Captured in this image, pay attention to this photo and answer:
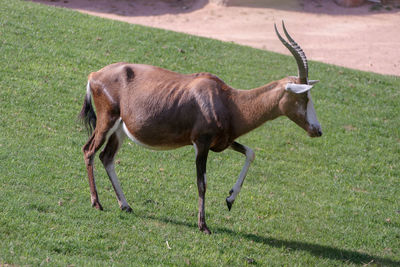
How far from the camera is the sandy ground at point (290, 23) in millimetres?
17453

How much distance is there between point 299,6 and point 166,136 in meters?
15.8

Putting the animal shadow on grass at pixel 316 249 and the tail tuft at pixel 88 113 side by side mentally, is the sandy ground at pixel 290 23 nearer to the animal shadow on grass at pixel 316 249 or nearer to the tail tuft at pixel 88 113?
the animal shadow on grass at pixel 316 249

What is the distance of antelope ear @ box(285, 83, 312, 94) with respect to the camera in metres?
6.96

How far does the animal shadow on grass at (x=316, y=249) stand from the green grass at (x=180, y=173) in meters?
0.03

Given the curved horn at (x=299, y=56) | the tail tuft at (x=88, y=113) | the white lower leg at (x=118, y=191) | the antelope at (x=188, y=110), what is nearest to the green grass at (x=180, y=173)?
the white lower leg at (x=118, y=191)

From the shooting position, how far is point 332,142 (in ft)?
37.7

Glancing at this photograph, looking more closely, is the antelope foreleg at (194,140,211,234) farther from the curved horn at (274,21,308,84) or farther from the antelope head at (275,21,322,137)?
the curved horn at (274,21,308,84)

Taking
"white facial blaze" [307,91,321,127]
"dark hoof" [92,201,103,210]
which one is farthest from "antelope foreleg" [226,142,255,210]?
"dark hoof" [92,201,103,210]

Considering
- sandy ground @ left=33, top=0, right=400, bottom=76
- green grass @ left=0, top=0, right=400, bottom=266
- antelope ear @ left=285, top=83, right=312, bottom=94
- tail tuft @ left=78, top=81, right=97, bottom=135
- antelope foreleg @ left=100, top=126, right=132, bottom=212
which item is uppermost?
antelope ear @ left=285, top=83, right=312, bottom=94

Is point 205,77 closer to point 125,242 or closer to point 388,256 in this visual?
point 125,242

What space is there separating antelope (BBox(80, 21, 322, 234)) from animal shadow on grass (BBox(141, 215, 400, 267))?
0.38 meters

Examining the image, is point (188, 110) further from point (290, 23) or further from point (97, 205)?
point (290, 23)

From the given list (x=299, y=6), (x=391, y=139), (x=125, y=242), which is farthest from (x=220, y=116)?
(x=299, y=6)

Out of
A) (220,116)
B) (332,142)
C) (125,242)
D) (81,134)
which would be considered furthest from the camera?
(332,142)
